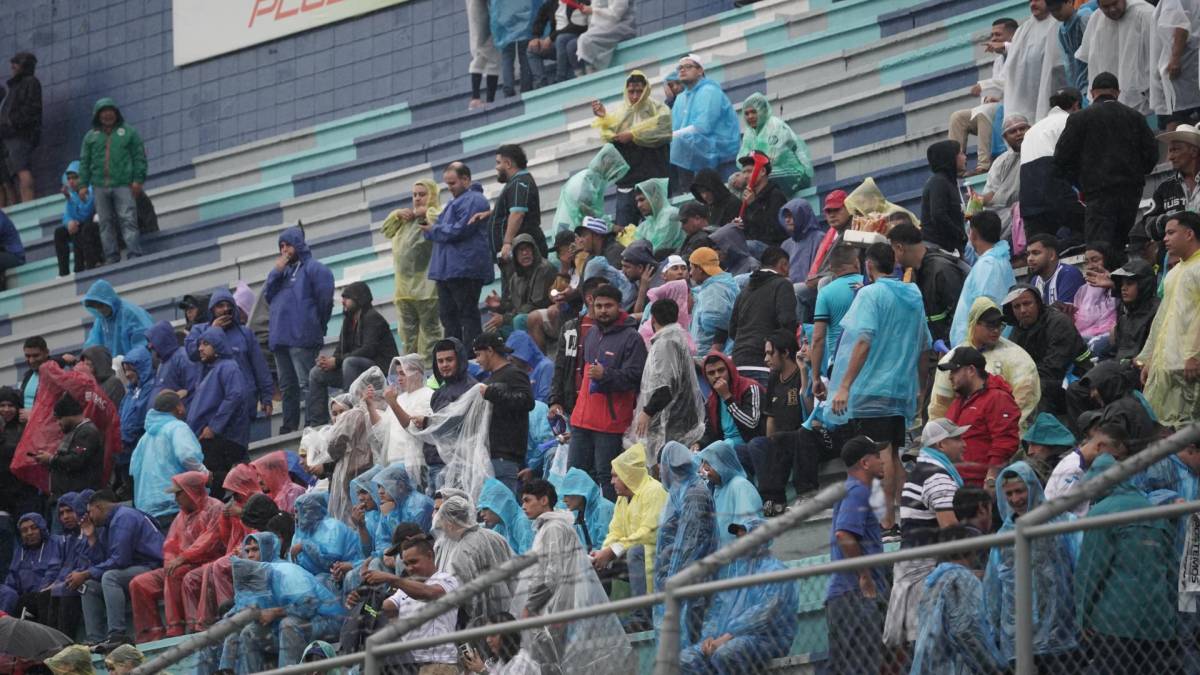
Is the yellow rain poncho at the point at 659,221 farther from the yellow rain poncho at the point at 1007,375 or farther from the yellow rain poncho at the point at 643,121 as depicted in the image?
the yellow rain poncho at the point at 1007,375

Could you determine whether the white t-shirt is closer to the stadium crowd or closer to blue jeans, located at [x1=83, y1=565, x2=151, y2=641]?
the stadium crowd

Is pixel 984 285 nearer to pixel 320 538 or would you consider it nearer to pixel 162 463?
pixel 320 538

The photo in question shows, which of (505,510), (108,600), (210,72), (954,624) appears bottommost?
(108,600)

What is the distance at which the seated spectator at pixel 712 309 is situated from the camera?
13.9m

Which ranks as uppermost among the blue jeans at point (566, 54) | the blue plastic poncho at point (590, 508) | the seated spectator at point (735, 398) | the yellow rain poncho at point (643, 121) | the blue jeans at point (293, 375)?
the blue jeans at point (566, 54)

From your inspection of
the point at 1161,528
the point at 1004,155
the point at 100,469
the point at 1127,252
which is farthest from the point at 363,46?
the point at 1161,528

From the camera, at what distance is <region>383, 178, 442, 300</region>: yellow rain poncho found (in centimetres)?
1634

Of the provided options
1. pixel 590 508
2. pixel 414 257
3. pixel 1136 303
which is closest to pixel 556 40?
pixel 414 257

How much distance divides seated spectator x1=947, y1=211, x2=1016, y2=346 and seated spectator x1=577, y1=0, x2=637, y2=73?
7.79 meters

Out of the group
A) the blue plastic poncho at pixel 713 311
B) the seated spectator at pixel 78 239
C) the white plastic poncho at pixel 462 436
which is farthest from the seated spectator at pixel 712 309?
the seated spectator at pixel 78 239

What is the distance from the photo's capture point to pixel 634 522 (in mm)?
11742

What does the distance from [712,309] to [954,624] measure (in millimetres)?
6242

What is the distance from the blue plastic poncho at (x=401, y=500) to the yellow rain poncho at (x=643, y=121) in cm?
456

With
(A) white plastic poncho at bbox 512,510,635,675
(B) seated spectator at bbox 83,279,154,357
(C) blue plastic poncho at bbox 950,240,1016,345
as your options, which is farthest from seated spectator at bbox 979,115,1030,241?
(B) seated spectator at bbox 83,279,154,357
